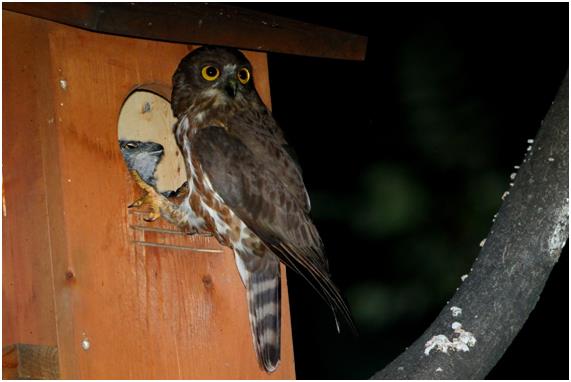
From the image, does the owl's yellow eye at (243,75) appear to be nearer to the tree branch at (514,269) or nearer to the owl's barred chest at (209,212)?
the owl's barred chest at (209,212)

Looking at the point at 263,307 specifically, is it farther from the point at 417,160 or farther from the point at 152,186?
the point at 417,160

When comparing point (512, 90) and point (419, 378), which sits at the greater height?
point (512, 90)

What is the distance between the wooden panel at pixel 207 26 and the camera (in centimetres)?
262

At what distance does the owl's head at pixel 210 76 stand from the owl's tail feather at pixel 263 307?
586 millimetres

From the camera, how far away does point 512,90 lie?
4996mm

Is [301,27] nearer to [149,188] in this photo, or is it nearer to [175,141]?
[175,141]

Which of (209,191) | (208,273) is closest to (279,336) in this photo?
(208,273)

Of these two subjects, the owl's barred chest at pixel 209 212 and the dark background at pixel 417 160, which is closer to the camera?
the owl's barred chest at pixel 209 212

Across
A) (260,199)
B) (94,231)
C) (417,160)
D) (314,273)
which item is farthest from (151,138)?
(417,160)

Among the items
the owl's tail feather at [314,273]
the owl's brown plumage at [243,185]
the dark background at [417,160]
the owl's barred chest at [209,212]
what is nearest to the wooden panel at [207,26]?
the owl's brown plumage at [243,185]

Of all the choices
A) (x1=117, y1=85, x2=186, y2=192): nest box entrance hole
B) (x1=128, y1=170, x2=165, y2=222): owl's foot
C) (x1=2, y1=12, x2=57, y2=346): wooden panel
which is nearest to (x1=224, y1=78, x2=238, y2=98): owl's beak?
(x1=117, y1=85, x2=186, y2=192): nest box entrance hole

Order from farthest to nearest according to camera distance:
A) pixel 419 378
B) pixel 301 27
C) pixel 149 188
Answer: pixel 301 27 < pixel 149 188 < pixel 419 378

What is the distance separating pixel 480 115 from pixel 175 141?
7.30 ft

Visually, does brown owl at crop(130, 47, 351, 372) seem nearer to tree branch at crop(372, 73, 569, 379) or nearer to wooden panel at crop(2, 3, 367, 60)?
wooden panel at crop(2, 3, 367, 60)
